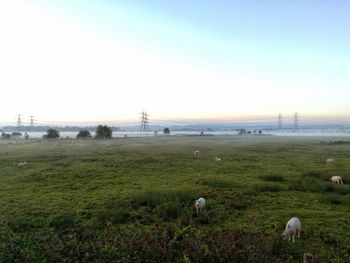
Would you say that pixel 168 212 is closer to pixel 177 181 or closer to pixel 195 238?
pixel 195 238

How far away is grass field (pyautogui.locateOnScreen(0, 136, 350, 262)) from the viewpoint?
9.35m

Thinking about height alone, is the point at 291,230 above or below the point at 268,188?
above

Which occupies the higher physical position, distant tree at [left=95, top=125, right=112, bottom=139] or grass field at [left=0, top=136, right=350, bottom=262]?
distant tree at [left=95, top=125, right=112, bottom=139]

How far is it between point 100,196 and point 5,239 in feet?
25.8

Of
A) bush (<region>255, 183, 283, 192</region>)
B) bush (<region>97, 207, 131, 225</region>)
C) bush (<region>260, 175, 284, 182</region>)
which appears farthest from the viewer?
bush (<region>260, 175, 284, 182</region>)

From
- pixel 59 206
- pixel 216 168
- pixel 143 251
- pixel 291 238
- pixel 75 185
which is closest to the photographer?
pixel 143 251

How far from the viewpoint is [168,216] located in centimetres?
1454

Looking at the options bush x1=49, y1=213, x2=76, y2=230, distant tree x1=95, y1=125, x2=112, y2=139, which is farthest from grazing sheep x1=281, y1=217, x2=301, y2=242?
distant tree x1=95, y1=125, x2=112, y2=139

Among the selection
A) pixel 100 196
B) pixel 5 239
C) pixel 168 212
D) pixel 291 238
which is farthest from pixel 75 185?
pixel 291 238

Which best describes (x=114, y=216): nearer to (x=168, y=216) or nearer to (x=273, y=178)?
(x=168, y=216)

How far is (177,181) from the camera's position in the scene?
2236 centimetres

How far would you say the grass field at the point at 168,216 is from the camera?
935 centimetres

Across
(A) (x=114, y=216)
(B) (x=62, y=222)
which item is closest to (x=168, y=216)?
(A) (x=114, y=216)

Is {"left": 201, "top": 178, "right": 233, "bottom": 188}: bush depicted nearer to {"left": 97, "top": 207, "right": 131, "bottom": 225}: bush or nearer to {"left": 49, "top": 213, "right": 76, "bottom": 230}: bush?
{"left": 97, "top": 207, "right": 131, "bottom": 225}: bush
